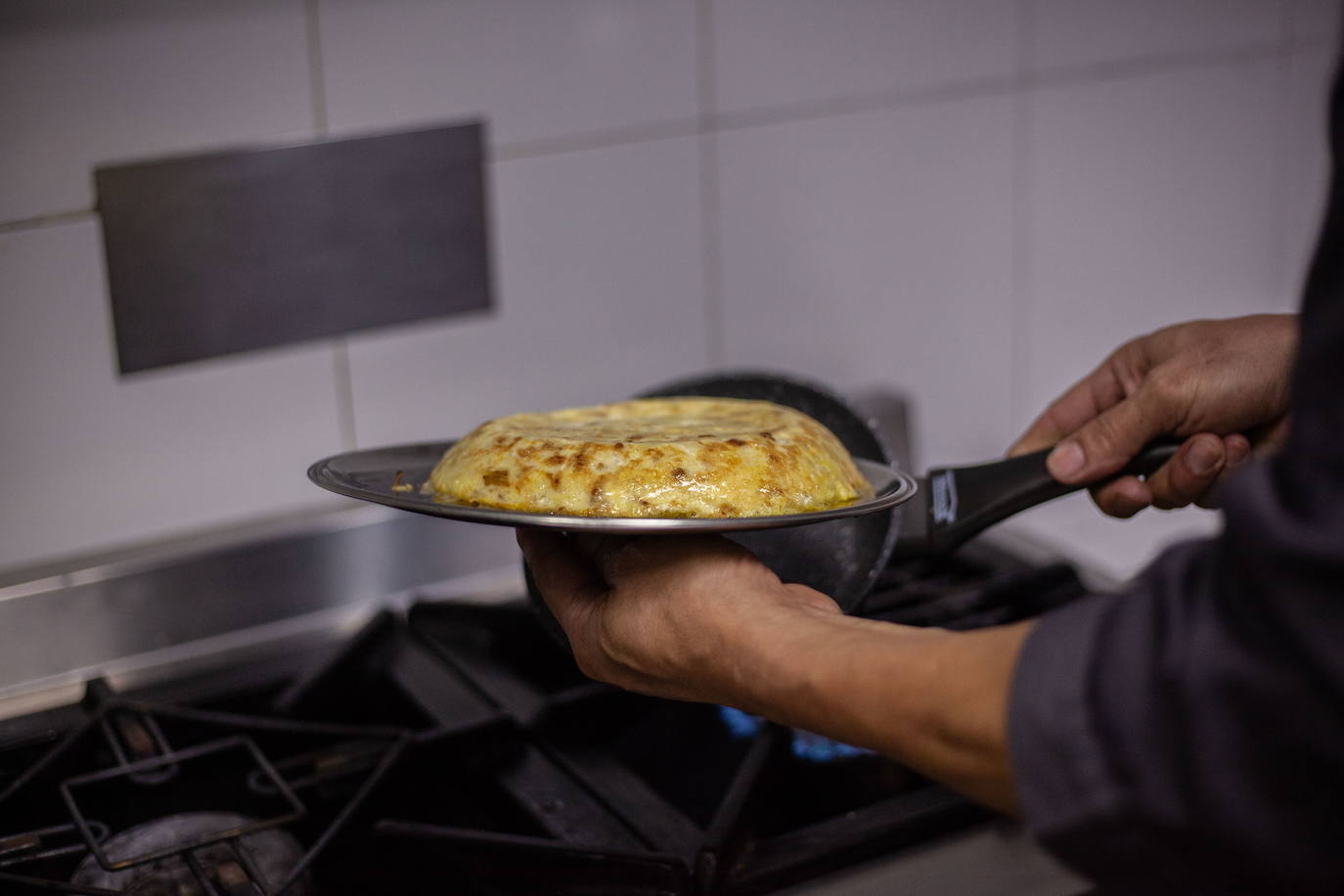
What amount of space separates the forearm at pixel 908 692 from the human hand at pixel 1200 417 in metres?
0.33

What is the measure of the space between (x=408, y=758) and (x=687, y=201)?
0.62 m

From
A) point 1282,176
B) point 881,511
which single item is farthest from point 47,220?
point 1282,176

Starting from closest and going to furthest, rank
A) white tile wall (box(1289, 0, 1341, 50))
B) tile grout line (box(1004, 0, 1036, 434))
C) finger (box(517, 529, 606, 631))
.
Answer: finger (box(517, 529, 606, 631)), tile grout line (box(1004, 0, 1036, 434)), white tile wall (box(1289, 0, 1341, 50))

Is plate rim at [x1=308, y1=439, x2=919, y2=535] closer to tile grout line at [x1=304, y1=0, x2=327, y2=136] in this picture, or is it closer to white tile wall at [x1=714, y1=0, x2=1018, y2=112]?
tile grout line at [x1=304, y1=0, x2=327, y2=136]

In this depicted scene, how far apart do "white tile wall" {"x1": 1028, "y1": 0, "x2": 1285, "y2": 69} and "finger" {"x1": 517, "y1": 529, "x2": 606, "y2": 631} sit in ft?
3.20

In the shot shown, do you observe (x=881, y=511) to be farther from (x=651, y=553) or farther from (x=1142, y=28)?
(x=1142, y=28)

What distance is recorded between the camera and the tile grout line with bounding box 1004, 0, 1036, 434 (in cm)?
138

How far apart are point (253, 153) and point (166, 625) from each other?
1.32ft

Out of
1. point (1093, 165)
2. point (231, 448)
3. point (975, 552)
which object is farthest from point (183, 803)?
point (1093, 165)

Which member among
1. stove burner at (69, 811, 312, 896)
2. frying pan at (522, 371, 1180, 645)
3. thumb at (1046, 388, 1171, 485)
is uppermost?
thumb at (1046, 388, 1171, 485)

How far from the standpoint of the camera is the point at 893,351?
139 centimetres

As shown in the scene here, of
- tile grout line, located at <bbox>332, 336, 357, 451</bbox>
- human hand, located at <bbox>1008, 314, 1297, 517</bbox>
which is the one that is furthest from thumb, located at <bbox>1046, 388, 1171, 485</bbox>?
tile grout line, located at <bbox>332, 336, 357, 451</bbox>

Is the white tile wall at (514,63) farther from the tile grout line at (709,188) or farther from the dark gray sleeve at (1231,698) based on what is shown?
the dark gray sleeve at (1231,698)

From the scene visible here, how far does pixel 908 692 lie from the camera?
509 mm
